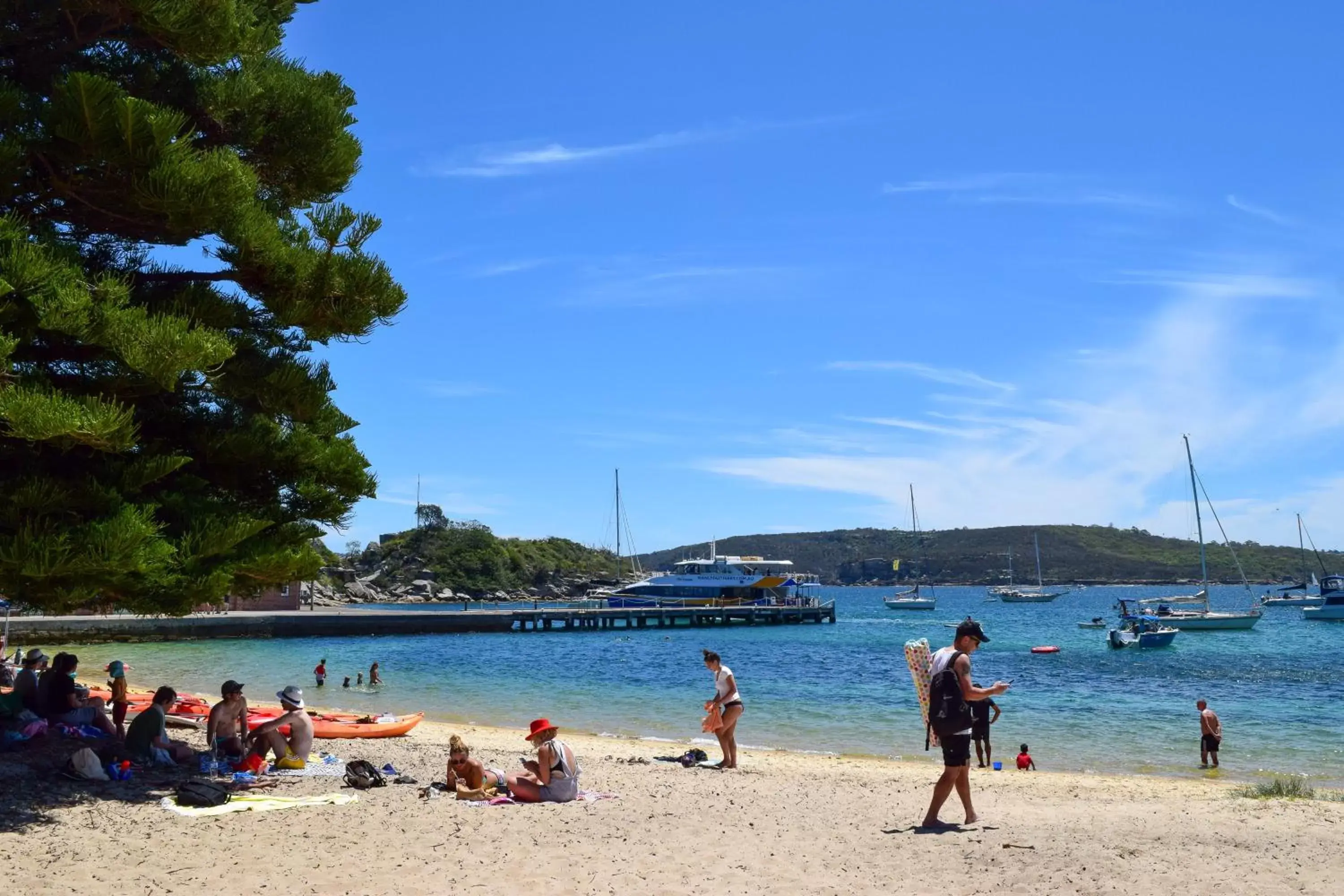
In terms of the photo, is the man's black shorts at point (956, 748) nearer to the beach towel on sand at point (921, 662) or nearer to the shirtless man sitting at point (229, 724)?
the beach towel on sand at point (921, 662)

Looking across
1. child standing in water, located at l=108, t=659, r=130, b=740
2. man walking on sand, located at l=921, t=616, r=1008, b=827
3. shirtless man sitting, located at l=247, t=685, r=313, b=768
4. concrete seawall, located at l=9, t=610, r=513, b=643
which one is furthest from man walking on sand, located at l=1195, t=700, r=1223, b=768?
concrete seawall, located at l=9, t=610, r=513, b=643

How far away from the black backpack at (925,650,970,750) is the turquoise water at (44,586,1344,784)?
11.0 metres

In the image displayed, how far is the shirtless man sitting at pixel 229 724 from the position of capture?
36.5 ft

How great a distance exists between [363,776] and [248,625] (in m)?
48.9

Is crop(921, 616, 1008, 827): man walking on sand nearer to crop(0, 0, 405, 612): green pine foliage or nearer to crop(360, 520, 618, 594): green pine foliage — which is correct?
crop(0, 0, 405, 612): green pine foliage

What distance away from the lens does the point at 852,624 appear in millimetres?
84312

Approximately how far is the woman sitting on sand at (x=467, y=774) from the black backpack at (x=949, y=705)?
4361mm

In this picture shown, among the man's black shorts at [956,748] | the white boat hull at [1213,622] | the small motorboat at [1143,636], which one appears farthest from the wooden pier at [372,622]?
the man's black shorts at [956,748]

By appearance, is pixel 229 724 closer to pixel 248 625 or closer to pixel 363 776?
pixel 363 776

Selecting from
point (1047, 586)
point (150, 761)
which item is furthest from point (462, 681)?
point (1047, 586)

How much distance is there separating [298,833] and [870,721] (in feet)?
56.7

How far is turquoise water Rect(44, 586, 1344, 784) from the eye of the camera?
67.8 ft

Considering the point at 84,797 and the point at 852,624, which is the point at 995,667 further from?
the point at 852,624

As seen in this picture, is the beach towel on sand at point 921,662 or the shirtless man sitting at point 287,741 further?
the beach towel on sand at point 921,662
